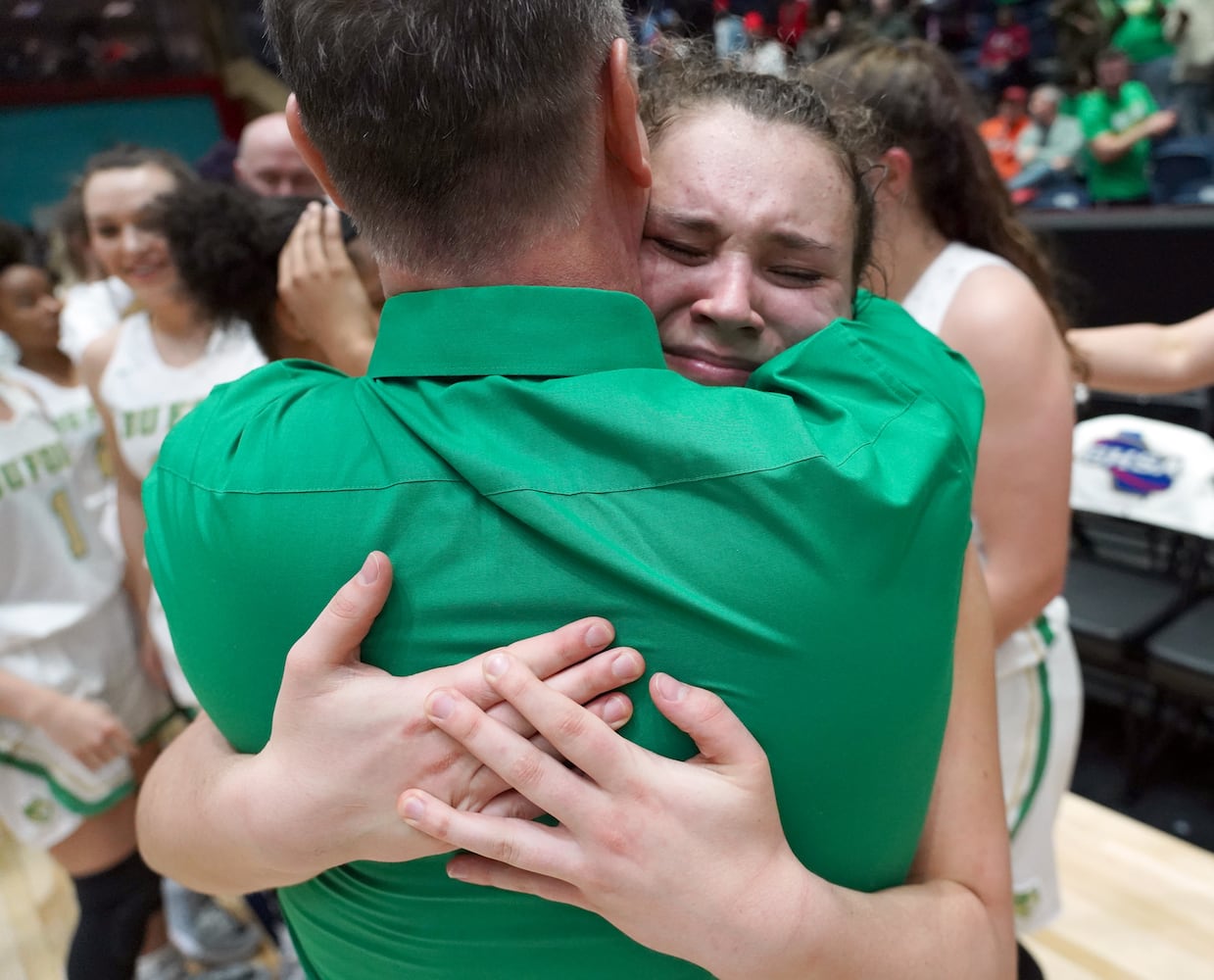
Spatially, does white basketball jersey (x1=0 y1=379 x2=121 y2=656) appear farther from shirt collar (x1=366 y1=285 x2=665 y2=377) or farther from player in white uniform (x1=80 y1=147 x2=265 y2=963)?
shirt collar (x1=366 y1=285 x2=665 y2=377)

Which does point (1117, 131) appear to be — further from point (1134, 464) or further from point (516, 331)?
point (516, 331)

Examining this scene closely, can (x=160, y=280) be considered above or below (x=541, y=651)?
below

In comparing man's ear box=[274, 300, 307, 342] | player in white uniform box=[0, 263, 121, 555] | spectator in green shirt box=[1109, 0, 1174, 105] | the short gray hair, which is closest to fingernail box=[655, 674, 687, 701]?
the short gray hair

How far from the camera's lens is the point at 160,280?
2305 millimetres

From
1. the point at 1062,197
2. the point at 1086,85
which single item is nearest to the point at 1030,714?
the point at 1062,197

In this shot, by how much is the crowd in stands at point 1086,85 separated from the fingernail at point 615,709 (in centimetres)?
598

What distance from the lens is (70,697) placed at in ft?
6.88

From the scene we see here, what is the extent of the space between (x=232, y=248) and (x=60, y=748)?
42.8 inches

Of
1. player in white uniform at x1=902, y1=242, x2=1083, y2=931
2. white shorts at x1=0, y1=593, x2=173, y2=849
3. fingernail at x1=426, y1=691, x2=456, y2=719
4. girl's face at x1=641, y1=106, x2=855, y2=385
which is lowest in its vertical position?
white shorts at x1=0, y1=593, x2=173, y2=849

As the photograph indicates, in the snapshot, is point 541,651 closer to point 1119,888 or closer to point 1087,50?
point 1119,888

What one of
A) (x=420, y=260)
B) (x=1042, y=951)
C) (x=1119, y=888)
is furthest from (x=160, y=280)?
(x=1119, y=888)

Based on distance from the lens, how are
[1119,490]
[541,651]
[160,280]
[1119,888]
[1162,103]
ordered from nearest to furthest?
[541,651] → [160,280] → [1119,888] → [1119,490] → [1162,103]

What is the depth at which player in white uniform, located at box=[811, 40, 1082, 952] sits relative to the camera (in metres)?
1.45

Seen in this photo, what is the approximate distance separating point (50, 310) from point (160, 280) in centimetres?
72
